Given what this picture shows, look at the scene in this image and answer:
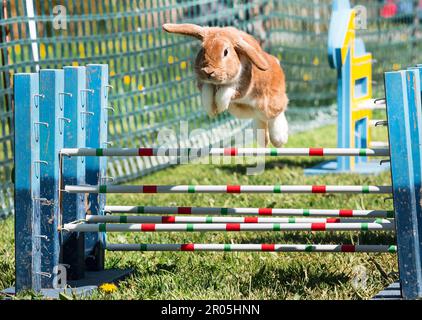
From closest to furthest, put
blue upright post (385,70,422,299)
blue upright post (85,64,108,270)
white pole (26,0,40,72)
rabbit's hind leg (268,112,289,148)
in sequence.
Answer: blue upright post (385,70,422,299) < blue upright post (85,64,108,270) < rabbit's hind leg (268,112,289,148) < white pole (26,0,40,72)

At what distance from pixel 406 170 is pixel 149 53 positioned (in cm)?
438

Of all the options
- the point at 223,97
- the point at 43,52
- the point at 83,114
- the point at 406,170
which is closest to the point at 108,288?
the point at 83,114

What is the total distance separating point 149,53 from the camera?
321 inches

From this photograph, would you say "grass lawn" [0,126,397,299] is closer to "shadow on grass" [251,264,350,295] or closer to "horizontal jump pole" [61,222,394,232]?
"shadow on grass" [251,264,350,295]

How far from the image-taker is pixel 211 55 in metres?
4.55

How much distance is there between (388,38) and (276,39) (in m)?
2.71

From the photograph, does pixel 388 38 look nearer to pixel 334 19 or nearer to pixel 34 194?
pixel 334 19

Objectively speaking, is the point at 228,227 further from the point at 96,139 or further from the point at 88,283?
the point at 96,139

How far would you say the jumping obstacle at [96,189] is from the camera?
4129mm

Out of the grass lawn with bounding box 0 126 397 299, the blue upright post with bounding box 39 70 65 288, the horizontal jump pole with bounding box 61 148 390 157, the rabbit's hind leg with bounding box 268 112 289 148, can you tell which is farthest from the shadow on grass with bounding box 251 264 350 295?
the blue upright post with bounding box 39 70 65 288

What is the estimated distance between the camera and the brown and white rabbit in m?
4.56

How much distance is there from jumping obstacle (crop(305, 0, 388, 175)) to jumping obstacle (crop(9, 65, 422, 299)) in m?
2.99

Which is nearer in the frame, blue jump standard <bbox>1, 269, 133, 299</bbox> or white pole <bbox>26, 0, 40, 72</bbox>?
blue jump standard <bbox>1, 269, 133, 299</bbox>

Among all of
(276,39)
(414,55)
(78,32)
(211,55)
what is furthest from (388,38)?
(211,55)
